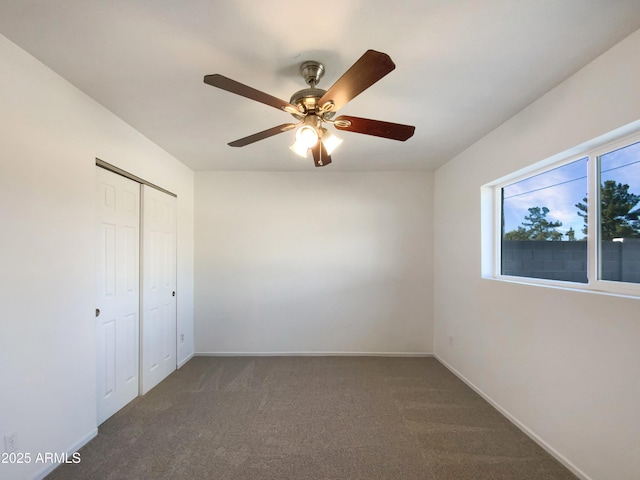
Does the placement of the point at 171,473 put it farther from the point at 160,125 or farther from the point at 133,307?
the point at 160,125

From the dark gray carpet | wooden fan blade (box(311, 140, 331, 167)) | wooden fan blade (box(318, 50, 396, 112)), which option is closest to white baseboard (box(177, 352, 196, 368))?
the dark gray carpet

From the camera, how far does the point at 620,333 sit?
5.26 feet

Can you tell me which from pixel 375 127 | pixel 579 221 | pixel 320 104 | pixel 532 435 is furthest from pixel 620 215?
pixel 320 104

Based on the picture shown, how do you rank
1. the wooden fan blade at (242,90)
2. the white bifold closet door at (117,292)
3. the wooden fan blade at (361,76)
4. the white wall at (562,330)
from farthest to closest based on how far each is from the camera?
the white bifold closet door at (117,292), the white wall at (562,330), the wooden fan blade at (242,90), the wooden fan blade at (361,76)

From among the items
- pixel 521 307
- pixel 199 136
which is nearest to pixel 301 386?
pixel 521 307

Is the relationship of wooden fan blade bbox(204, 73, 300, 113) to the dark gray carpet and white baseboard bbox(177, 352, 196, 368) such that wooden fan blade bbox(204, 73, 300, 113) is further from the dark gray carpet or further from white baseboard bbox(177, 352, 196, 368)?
white baseboard bbox(177, 352, 196, 368)

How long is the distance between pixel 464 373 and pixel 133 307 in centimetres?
335

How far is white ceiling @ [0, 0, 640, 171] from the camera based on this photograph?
135cm

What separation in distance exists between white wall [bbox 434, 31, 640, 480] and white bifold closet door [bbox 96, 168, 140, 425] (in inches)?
127

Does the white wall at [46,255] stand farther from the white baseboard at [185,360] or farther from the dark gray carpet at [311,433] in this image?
the white baseboard at [185,360]

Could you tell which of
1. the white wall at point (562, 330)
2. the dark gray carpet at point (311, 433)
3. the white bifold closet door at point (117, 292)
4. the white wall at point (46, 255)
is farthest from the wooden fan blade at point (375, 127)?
the dark gray carpet at point (311, 433)

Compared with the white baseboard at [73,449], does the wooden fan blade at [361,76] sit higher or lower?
higher

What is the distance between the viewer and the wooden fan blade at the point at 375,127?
1.71m

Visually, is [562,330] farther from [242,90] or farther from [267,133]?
[242,90]
